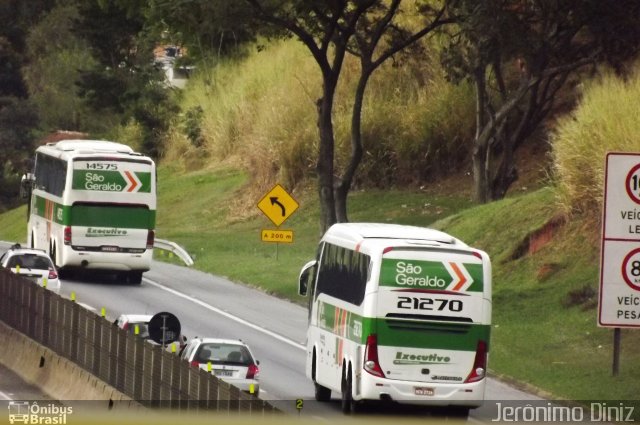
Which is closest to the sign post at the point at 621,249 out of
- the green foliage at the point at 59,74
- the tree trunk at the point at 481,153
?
the tree trunk at the point at 481,153

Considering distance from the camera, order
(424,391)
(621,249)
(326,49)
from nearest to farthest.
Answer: (621,249) → (424,391) → (326,49)

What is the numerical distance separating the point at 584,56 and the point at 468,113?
12.8 m

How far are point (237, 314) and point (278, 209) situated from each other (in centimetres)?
897

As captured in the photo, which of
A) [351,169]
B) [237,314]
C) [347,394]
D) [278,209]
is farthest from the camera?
[351,169]

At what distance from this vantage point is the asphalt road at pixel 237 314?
2953 centimetres

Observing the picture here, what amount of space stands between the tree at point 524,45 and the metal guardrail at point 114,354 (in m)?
19.0

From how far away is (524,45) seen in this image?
49.5 metres

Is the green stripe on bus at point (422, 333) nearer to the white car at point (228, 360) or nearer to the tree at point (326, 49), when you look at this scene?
the white car at point (228, 360)

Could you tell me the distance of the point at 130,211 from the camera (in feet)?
151

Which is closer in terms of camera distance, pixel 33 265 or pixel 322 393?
pixel 322 393

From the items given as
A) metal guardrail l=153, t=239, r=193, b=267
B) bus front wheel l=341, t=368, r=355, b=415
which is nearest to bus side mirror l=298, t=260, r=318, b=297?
bus front wheel l=341, t=368, r=355, b=415

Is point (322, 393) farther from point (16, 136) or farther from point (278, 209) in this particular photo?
point (16, 136)

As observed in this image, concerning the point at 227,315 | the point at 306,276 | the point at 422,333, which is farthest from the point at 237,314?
the point at 422,333

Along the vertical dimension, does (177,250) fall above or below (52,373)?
above
